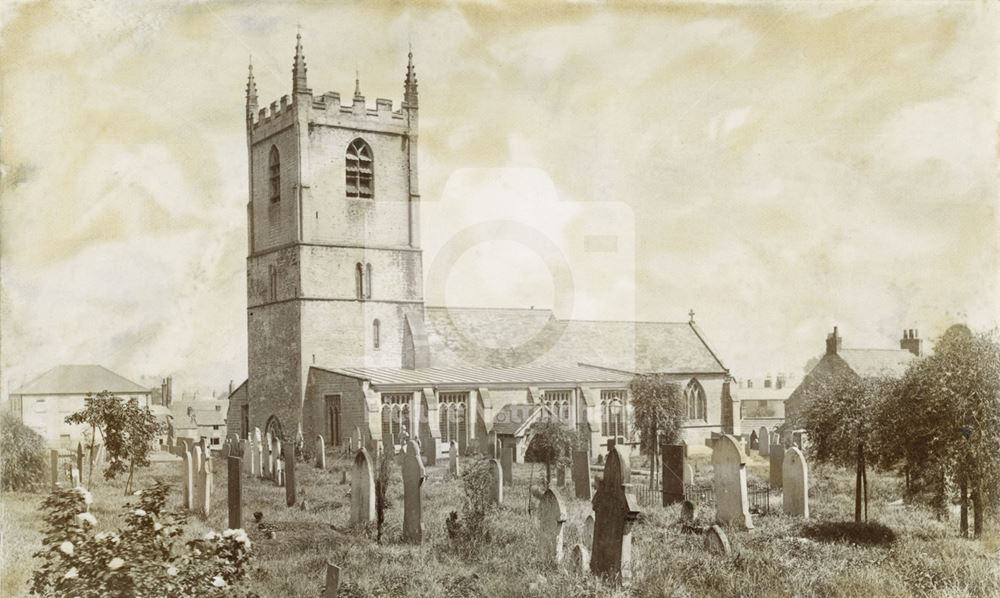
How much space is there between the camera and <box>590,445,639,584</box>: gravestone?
10.2m

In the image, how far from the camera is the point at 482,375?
98.4 feet

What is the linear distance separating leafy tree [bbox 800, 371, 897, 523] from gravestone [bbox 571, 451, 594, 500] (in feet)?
13.9

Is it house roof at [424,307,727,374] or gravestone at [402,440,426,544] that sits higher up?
house roof at [424,307,727,374]

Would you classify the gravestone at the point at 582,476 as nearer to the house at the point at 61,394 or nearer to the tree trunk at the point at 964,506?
the tree trunk at the point at 964,506

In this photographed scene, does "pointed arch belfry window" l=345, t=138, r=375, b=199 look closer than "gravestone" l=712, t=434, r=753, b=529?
No

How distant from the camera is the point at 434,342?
103 feet

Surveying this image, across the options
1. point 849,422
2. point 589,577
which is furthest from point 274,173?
point 589,577

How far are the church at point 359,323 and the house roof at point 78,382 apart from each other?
12.6m

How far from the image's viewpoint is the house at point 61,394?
460 inches

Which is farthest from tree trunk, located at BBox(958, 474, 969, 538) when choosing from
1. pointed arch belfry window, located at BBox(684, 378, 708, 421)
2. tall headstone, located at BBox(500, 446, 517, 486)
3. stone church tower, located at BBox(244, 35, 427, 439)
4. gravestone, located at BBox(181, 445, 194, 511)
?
pointed arch belfry window, located at BBox(684, 378, 708, 421)

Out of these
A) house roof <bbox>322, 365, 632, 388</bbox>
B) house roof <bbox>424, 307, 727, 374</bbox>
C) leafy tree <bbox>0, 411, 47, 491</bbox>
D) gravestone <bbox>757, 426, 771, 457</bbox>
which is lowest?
gravestone <bbox>757, 426, 771, 457</bbox>

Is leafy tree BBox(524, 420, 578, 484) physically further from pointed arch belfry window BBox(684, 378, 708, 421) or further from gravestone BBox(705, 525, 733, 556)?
pointed arch belfry window BBox(684, 378, 708, 421)

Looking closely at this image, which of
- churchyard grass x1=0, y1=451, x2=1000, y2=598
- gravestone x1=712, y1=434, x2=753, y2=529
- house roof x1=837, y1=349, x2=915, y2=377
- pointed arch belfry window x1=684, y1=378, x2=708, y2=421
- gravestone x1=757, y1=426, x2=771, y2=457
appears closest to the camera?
churchyard grass x1=0, y1=451, x2=1000, y2=598

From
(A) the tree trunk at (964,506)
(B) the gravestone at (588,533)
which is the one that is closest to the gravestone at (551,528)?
(B) the gravestone at (588,533)
